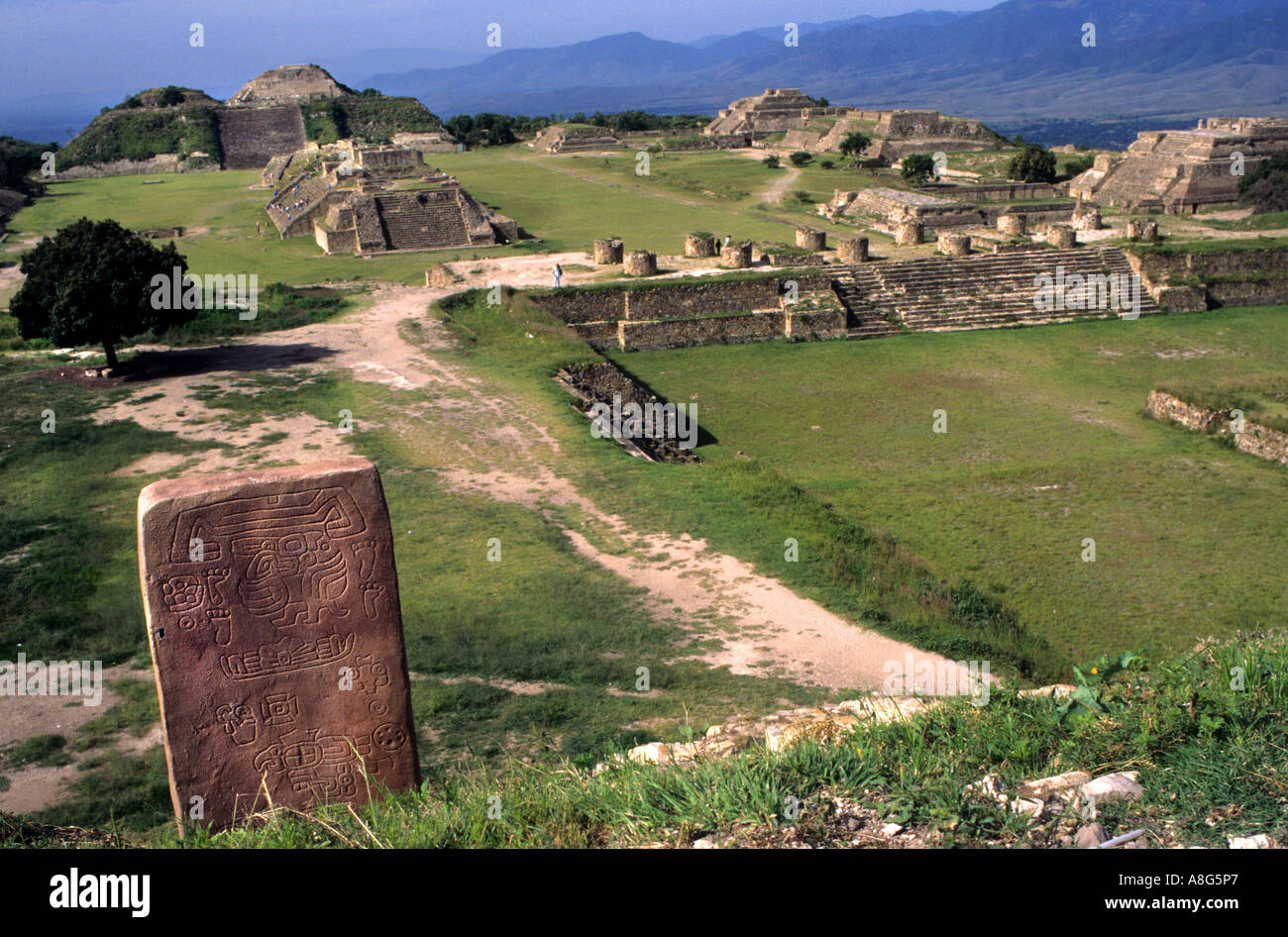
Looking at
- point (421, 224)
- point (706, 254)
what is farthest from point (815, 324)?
point (421, 224)

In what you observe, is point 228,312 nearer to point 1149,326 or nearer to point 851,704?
point 851,704

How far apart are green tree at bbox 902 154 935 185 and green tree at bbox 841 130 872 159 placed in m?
6.96

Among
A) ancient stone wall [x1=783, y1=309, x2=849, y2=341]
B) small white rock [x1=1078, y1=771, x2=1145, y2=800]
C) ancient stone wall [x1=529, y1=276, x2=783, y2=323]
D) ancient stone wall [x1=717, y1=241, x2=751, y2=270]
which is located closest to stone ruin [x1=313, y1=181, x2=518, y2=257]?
ancient stone wall [x1=717, y1=241, x2=751, y2=270]

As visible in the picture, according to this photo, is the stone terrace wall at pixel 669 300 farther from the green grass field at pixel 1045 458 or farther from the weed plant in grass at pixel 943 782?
the weed plant in grass at pixel 943 782

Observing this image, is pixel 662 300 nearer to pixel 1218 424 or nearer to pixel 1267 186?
pixel 1218 424

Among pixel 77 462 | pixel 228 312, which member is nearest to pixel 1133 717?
pixel 77 462

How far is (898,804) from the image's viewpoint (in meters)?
4.60

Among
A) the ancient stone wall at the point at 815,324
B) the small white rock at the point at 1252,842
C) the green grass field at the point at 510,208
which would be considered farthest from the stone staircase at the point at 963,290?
the small white rock at the point at 1252,842

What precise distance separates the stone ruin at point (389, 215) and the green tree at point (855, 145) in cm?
2203

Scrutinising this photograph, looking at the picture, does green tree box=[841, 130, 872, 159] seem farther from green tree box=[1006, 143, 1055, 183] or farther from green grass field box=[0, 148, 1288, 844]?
green grass field box=[0, 148, 1288, 844]

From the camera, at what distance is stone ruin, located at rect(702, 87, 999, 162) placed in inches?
1977

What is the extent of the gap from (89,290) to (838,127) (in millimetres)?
43673

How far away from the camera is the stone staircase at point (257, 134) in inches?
2175
